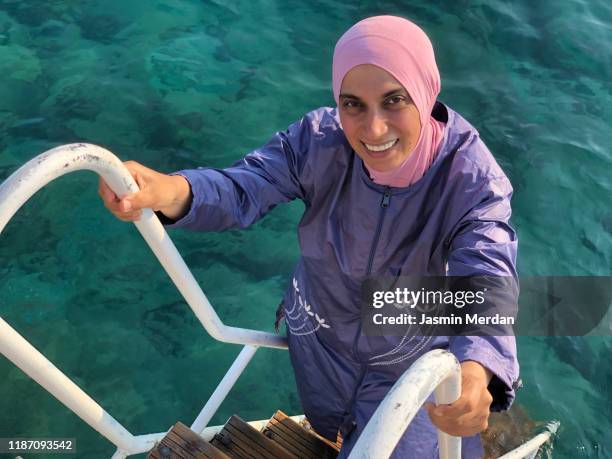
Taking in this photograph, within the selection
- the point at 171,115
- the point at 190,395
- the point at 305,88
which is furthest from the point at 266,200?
the point at 305,88

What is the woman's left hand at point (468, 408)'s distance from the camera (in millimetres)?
1353

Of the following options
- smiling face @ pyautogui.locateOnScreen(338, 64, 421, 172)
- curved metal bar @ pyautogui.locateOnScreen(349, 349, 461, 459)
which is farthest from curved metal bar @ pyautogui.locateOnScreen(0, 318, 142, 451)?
smiling face @ pyautogui.locateOnScreen(338, 64, 421, 172)

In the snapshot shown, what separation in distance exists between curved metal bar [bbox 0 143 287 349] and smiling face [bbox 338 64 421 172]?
1.83 feet

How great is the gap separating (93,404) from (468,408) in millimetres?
829

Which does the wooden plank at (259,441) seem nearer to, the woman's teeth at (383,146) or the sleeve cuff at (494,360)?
the sleeve cuff at (494,360)

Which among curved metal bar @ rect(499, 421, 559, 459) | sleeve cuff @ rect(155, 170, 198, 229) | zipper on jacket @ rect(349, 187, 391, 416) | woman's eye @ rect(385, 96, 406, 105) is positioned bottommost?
curved metal bar @ rect(499, 421, 559, 459)

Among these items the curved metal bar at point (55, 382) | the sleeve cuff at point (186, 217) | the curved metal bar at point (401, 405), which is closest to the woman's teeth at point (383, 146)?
the sleeve cuff at point (186, 217)

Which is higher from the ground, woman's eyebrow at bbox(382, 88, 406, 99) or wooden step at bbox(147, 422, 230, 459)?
woman's eyebrow at bbox(382, 88, 406, 99)

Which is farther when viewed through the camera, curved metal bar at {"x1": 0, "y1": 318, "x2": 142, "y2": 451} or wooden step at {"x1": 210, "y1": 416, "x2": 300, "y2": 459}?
wooden step at {"x1": 210, "y1": 416, "x2": 300, "y2": 459}

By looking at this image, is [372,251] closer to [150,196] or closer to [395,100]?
[395,100]

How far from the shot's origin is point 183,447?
6.63 ft

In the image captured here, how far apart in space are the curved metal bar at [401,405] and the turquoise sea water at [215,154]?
92.0 inches

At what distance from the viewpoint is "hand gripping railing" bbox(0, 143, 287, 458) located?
3.68ft

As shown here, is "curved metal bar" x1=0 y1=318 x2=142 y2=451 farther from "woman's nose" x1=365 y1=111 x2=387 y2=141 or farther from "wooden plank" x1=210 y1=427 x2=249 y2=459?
"woman's nose" x1=365 y1=111 x2=387 y2=141
